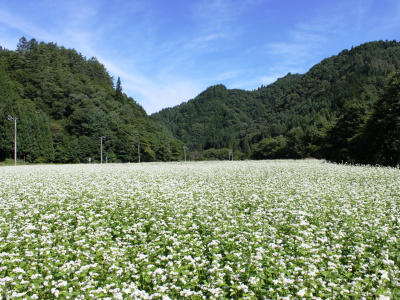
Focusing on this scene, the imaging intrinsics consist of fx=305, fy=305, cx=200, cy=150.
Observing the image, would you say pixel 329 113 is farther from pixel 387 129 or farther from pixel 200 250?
pixel 200 250

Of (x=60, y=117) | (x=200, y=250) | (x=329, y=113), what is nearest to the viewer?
(x=200, y=250)

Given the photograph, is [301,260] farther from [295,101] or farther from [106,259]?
[295,101]

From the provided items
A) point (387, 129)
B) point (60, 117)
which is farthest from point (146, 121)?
point (387, 129)

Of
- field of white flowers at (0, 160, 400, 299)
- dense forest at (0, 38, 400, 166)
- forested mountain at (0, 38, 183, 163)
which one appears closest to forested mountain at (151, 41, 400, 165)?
dense forest at (0, 38, 400, 166)

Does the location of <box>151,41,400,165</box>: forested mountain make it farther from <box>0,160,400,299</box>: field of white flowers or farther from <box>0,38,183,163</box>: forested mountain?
<box>0,38,183,163</box>: forested mountain

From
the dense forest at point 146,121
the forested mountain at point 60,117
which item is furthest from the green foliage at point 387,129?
the forested mountain at point 60,117

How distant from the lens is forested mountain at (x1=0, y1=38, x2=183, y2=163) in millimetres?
71000

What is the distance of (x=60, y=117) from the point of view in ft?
337

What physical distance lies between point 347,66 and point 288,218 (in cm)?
18856

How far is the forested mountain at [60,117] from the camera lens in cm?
7100

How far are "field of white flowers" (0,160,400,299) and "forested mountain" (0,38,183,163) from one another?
67465 mm

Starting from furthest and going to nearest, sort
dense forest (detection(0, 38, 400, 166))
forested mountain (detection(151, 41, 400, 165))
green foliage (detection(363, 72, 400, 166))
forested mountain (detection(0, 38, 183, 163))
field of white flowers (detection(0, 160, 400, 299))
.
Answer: forested mountain (detection(0, 38, 183, 163)), forested mountain (detection(151, 41, 400, 165)), dense forest (detection(0, 38, 400, 166)), green foliage (detection(363, 72, 400, 166)), field of white flowers (detection(0, 160, 400, 299))

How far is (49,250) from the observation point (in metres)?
6.10

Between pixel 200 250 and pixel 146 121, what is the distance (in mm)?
125753
